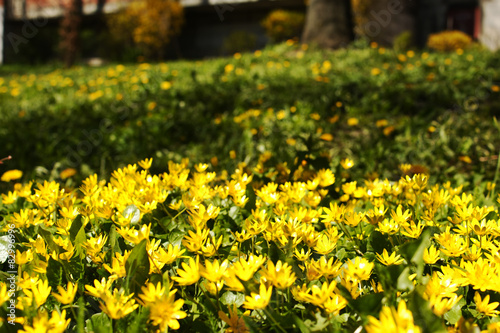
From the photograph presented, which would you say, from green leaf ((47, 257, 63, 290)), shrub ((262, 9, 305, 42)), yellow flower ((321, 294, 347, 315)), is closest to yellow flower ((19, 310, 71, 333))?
green leaf ((47, 257, 63, 290))

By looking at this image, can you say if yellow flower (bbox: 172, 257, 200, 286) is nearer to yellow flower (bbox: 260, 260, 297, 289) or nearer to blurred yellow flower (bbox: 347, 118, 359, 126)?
yellow flower (bbox: 260, 260, 297, 289)

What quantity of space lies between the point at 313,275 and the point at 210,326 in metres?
0.24

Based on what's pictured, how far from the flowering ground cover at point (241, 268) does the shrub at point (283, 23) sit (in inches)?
582

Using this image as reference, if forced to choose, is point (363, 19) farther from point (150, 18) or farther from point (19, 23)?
point (19, 23)

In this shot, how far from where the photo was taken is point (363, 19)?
14.0 metres

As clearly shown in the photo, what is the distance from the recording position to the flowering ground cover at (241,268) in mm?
804

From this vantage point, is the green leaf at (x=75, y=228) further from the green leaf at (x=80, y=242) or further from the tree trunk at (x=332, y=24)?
the tree trunk at (x=332, y=24)

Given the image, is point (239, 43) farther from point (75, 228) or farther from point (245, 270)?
point (245, 270)

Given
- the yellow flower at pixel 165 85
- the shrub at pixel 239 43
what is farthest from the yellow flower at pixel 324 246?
the shrub at pixel 239 43

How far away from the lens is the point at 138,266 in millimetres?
911

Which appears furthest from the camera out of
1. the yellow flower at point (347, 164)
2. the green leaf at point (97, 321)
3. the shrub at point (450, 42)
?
the shrub at point (450, 42)

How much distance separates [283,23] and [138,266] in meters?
15.5

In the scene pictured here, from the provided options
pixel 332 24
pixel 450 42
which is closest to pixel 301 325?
pixel 332 24

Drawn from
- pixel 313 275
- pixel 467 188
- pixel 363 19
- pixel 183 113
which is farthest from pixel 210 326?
pixel 363 19
